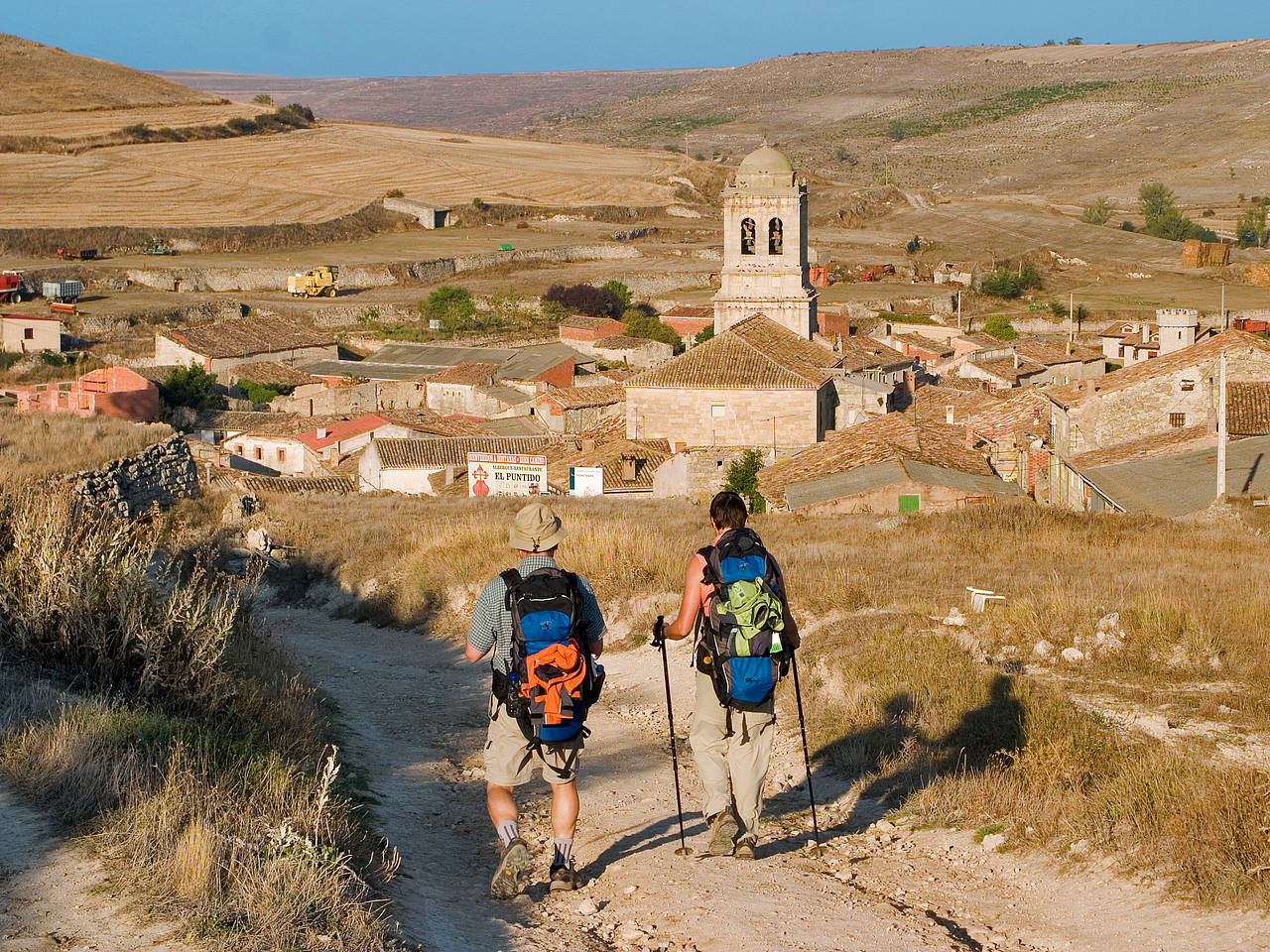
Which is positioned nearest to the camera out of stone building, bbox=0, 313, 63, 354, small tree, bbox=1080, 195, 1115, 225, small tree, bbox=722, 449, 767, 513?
small tree, bbox=722, 449, 767, 513

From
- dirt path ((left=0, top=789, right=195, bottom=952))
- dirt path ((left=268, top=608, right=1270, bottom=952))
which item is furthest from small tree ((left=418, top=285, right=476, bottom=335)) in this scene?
dirt path ((left=0, top=789, right=195, bottom=952))

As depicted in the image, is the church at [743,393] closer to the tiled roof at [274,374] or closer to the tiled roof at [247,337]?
the tiled roof at [274,374]

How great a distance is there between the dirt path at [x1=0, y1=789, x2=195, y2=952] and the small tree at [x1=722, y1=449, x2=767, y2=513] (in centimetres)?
1949

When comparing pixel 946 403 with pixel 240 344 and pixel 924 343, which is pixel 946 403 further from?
pixel 240 344

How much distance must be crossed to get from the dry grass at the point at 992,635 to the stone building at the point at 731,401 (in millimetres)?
12277

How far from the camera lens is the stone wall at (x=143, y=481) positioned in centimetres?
1559

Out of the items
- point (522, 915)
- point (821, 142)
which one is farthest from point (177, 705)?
point (821, 142)

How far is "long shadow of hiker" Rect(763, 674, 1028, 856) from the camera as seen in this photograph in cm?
775

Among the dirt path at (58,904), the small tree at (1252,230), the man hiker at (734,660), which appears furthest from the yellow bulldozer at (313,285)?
the dirt path at (58,904)

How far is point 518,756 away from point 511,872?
447mm

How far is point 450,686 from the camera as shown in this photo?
11.5m

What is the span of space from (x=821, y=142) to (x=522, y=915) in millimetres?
168761

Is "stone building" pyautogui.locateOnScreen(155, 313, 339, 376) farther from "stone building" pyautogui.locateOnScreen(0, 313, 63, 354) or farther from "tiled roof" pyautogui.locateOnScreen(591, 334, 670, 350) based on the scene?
"tiled roof" pyautogui.locateOnScreen(591, 334, 670, 350)

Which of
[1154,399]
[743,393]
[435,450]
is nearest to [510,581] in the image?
[1154,399]
